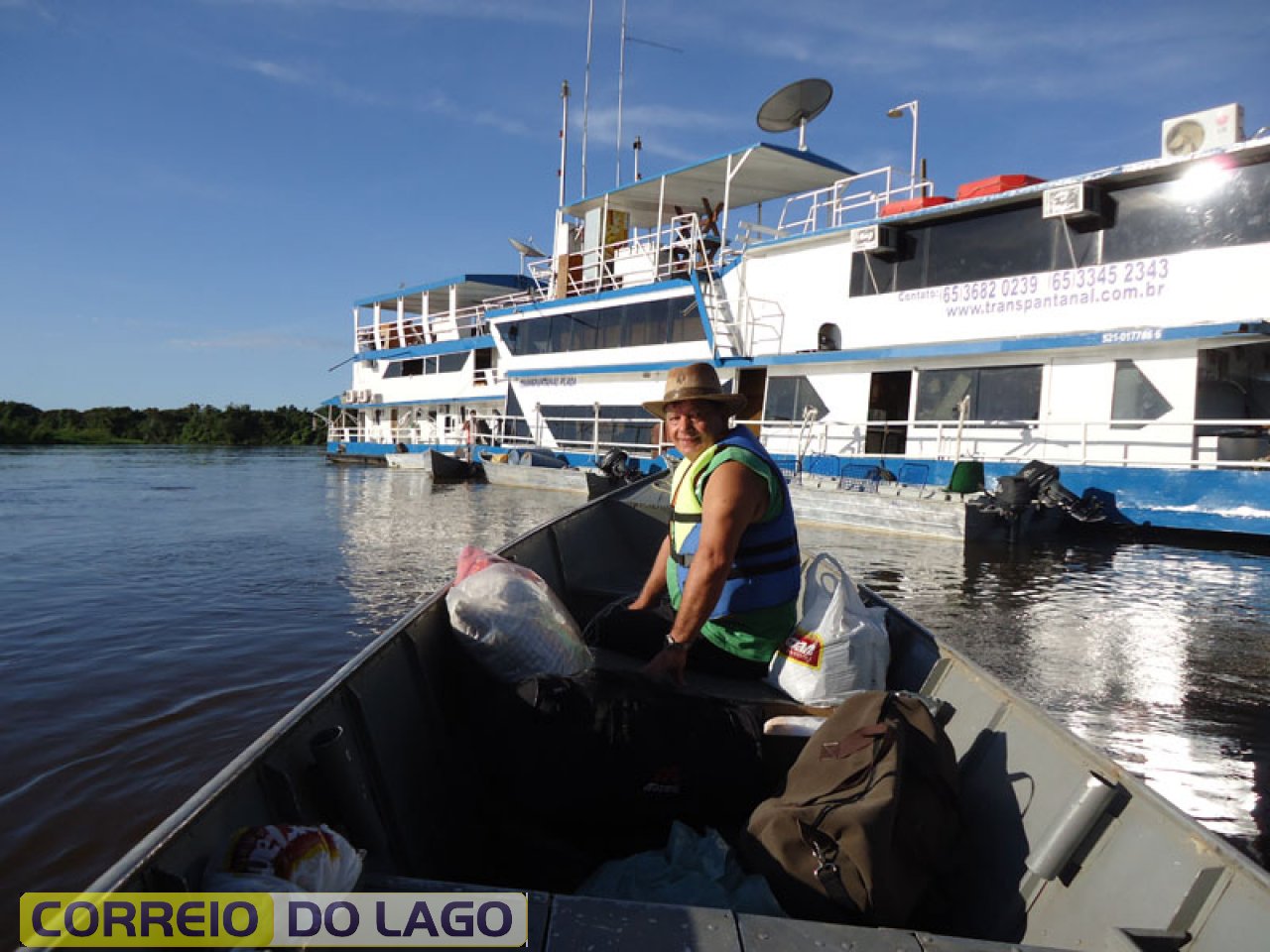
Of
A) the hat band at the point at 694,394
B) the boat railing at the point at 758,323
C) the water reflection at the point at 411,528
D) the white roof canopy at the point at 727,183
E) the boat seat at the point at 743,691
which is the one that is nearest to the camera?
the boat seat at the point at 743,691

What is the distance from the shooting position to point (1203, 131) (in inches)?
472

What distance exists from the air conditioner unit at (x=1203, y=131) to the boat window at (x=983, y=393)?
12.1 feet

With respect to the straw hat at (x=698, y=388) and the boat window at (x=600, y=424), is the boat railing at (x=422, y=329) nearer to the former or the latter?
the boat window at (x=600, y=424)

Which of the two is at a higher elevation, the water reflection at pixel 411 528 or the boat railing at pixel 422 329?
the boat railing at pixel 422 329

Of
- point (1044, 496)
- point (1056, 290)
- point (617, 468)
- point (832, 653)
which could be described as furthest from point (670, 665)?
point (617, 468)

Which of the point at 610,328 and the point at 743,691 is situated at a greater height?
the point at 610,328

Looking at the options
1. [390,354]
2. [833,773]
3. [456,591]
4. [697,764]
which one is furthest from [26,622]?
[390,354]

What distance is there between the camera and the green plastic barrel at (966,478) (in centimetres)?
1325

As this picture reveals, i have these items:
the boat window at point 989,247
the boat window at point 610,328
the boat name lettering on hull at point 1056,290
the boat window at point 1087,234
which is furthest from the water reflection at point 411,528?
the boat window at point 989,247

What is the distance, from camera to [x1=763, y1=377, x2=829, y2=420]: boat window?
54.1 ft

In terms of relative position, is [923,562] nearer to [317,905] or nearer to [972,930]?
[972,930]

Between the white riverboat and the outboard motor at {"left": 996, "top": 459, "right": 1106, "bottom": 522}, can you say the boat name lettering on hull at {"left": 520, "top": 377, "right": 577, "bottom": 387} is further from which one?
the outboard motor at {"left": 996, "top": 459, "right": 1106, "bottom": 522}

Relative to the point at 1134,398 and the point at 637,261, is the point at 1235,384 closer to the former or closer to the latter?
the point at 1134,398

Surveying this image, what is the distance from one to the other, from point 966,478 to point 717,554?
1127 cm
